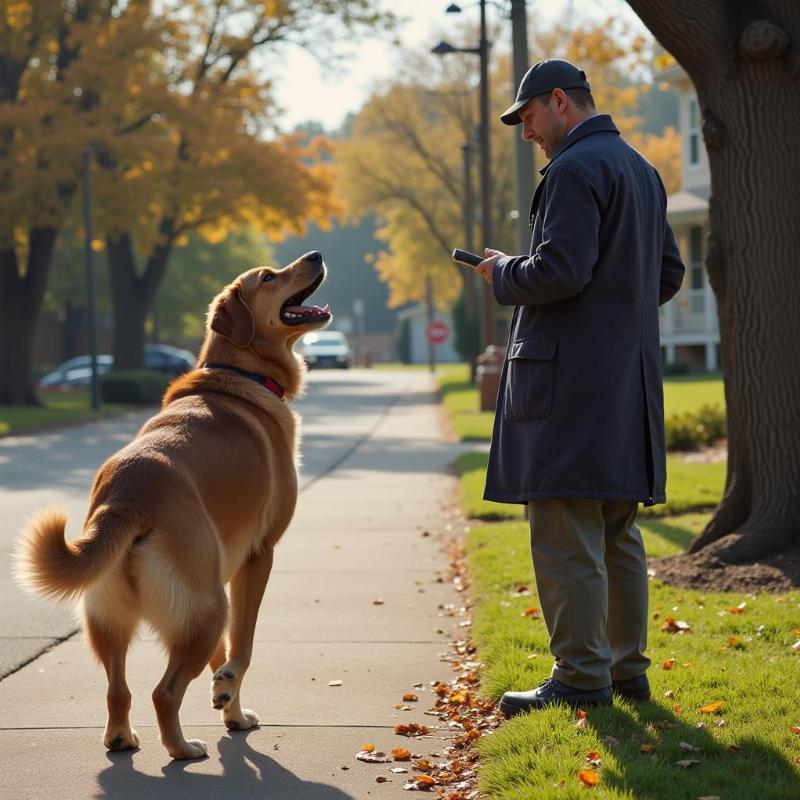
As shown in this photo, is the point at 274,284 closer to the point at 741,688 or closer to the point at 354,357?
the point at 741,688

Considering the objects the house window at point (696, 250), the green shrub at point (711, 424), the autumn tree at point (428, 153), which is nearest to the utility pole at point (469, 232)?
the autumn tree at point (428, 153)

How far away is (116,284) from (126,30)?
8.71 m

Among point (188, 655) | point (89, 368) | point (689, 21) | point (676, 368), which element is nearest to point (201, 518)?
point (188, 655)

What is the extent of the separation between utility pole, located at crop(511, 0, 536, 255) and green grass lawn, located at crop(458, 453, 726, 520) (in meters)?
2.37

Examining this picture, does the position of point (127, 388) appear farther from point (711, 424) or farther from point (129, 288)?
point (711, 424)

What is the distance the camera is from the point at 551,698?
195 inches

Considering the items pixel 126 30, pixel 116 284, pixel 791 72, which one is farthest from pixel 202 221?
pixel 791 72

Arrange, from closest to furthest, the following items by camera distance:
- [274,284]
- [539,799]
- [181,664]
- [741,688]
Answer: [539,799] < [181,664] < [741,688] < [274,284]

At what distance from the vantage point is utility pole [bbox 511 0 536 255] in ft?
35.7

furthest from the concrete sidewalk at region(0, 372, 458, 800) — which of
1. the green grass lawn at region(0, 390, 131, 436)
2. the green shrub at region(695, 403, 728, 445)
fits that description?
the green grass lawn at region(0, 390, 131, 436)

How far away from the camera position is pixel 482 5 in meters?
21.2

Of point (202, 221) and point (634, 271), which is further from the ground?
point (202, 221)

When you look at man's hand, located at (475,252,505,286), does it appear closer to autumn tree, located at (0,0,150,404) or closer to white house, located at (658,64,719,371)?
autumn tree, located at (0,0,150,404)

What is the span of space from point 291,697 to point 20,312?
1114 inches
